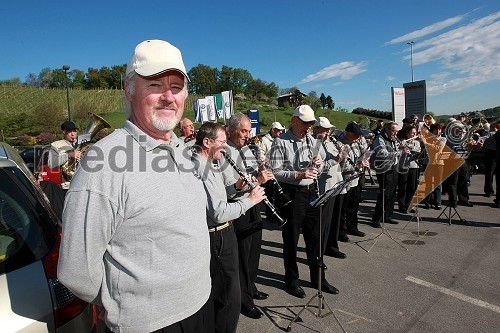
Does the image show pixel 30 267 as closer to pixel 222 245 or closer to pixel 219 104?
pixel 222 245

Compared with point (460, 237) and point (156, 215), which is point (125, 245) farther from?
point (460, 237)

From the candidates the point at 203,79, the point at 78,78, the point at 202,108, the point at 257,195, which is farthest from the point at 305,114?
the point at 78,78

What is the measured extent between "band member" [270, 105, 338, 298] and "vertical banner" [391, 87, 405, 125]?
43.1 feet

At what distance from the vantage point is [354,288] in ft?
13.7

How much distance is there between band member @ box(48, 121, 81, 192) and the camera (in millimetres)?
5885

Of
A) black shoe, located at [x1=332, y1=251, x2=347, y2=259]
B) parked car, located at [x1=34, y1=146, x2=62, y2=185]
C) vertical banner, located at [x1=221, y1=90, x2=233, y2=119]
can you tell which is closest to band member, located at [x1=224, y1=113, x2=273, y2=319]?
black shoe, located at [x1=332, y1=251, x2=347, y2=259]

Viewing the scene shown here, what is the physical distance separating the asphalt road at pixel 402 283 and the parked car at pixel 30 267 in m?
2.20

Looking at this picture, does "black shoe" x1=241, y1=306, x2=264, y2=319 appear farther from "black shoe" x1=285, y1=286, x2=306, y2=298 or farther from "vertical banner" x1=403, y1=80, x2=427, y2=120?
"vertical banner" x1=403, y1=80, x2=427, y2=120

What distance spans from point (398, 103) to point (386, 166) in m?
10.8

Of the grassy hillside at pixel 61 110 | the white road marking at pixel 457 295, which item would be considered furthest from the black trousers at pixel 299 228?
the grassy hillside at pixel 61 110

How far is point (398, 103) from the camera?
1597cm

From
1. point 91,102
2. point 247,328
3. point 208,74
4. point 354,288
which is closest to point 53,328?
point 247,328

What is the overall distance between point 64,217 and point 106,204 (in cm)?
18

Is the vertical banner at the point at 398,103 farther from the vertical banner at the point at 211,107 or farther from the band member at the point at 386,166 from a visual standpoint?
the band member at the point at 386,166
